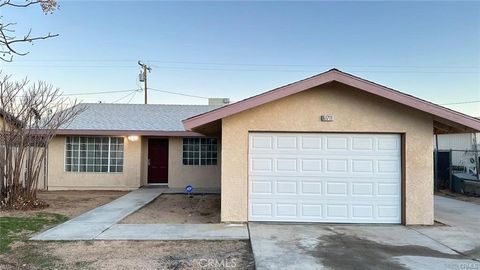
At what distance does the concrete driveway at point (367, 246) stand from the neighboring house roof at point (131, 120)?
8504mm

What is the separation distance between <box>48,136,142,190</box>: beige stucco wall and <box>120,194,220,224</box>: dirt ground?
112 inches

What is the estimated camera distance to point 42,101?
11.5 m

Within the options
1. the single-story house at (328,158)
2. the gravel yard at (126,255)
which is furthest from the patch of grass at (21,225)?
the single-story house at (328,158)

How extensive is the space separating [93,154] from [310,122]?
10.6 m

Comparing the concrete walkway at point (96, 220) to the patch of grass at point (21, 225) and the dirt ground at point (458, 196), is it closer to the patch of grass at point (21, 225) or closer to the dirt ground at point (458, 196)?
the patch of grass at point (21, 225)

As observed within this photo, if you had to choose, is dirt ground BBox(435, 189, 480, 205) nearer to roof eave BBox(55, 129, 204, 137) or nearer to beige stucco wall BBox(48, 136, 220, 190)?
roof eave BBox(55, 129, 204, 137)

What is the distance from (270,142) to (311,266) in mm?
3932

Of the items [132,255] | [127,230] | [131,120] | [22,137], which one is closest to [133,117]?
[131,120]

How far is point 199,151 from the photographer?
1619cm

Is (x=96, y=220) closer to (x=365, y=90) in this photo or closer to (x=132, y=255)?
(x=132, y=255)

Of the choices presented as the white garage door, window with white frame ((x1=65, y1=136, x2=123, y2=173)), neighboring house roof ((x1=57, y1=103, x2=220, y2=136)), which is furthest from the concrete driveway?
window with white frame ((x1=65, y1=136, x2=123, y2=173))

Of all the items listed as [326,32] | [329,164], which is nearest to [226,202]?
[329,164]

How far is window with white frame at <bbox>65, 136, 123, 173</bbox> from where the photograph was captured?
51.8ft

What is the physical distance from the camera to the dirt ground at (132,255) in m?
5.71
